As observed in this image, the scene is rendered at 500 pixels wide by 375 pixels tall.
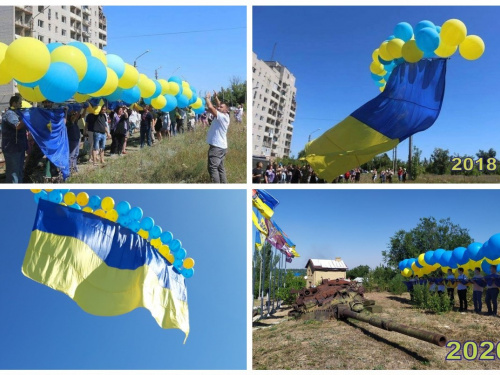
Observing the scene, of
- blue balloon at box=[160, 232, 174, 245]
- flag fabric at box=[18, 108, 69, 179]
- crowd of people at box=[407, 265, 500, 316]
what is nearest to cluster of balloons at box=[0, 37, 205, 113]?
flag fabric at box=[18, 108, 69, 179]

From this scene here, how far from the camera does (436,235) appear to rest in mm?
22281

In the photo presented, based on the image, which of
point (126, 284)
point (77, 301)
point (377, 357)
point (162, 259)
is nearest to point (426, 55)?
point (377, 357)

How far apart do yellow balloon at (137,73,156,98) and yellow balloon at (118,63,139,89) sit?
1.61 meters

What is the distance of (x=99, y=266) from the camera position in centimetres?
659

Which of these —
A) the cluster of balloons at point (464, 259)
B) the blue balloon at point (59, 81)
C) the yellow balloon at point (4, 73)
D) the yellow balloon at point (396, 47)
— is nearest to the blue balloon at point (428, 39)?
the yellow balloon at point (396, 47)

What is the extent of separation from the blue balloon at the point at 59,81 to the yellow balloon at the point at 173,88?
683 cm

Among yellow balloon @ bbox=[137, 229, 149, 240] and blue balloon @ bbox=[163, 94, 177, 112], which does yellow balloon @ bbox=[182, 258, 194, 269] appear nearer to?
yellow balloon @ bbox=[137, 229, 149, 240]

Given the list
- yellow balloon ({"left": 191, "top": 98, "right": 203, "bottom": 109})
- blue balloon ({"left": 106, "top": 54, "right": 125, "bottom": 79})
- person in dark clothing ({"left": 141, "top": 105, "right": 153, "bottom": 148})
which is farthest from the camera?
yellow balloon ({"left": 191, "top": 98, "right": 203, "bottom": 109})

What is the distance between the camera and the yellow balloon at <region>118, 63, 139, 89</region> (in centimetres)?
1003

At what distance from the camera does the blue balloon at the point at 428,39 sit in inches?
276

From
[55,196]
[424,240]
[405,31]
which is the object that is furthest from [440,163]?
[55,196]

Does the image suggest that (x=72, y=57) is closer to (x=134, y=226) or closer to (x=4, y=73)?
(x=4, y=73)

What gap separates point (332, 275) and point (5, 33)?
44.6 meters

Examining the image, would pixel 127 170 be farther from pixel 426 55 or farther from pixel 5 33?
pixel 5 33
